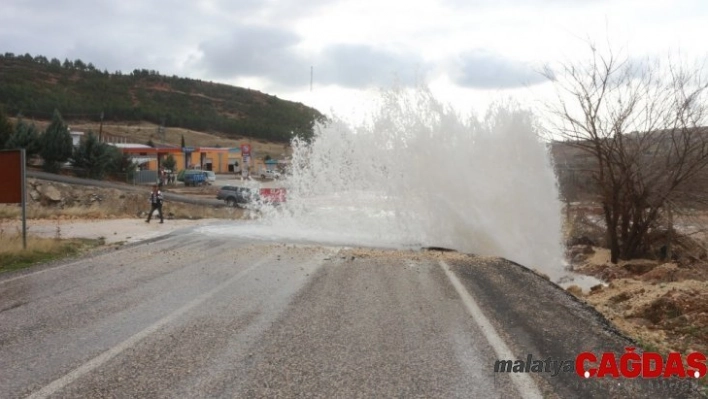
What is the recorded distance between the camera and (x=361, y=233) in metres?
17.8

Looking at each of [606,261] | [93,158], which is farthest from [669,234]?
[93,158]

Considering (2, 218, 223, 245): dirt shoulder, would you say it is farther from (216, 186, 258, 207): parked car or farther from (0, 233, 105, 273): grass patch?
(216, 186, 258, 207): parked car

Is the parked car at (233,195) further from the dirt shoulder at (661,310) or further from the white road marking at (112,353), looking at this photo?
the white road marking at (112,353)

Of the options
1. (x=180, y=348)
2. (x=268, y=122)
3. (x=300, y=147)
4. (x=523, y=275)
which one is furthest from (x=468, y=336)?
(x=268, y=122)

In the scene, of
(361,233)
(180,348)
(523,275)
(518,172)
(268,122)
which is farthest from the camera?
(268,122)

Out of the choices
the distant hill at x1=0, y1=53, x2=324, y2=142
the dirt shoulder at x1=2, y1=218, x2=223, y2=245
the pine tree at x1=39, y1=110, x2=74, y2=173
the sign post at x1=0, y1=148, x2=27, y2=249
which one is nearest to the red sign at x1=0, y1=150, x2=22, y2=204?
the sign post at x1=0, y1=148, x2=27, y2=249

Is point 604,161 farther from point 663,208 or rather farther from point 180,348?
point 180,348

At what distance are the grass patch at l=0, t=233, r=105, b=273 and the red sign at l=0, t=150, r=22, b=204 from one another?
3.49ft

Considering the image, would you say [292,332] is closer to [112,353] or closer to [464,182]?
[112,353]

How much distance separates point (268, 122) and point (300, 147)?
125 metres

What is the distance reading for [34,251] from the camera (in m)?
13.5

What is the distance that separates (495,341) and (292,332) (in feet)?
6.98

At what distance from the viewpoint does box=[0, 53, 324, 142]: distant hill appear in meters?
114

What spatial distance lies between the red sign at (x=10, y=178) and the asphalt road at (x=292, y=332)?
2.90 metres
